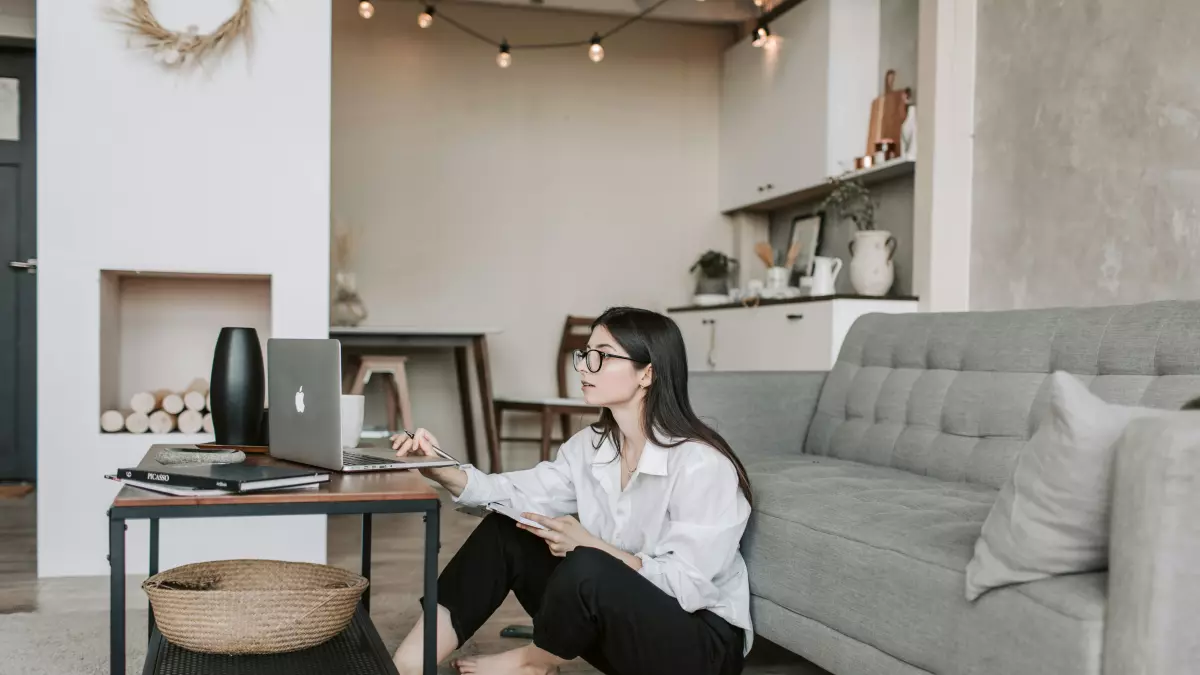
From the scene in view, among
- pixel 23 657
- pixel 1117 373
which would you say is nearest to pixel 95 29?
pixel 23 657

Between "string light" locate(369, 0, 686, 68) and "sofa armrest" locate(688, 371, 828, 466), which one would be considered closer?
"sofa armrest" locate(688, 371, 828, 466)

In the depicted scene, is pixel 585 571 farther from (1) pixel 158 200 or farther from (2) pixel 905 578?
(1) pixel 158 200

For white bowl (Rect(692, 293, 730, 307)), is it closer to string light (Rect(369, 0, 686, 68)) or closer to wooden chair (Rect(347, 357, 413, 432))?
string light (Rect(369, 0, 686, 68))

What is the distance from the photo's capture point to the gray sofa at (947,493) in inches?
52.6

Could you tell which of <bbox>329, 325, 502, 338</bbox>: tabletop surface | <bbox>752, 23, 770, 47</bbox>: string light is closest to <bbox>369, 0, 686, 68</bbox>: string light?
<bbox>752, 23, 770, 47</bbox>: string light

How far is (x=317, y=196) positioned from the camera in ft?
11.4

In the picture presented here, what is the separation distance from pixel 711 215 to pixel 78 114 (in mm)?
3828

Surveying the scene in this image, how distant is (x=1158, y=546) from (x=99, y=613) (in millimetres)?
2611

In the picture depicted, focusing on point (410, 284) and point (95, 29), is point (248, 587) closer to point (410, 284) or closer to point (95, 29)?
point (95, 29)

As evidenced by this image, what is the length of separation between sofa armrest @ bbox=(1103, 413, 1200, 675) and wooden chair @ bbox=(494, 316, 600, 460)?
11.9ft

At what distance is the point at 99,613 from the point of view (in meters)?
2.86

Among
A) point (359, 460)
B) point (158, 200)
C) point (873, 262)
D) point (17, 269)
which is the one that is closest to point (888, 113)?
point (873, 262)

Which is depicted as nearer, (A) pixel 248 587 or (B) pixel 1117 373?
(A) pixel 248 587

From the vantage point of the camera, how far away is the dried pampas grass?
3316mm
